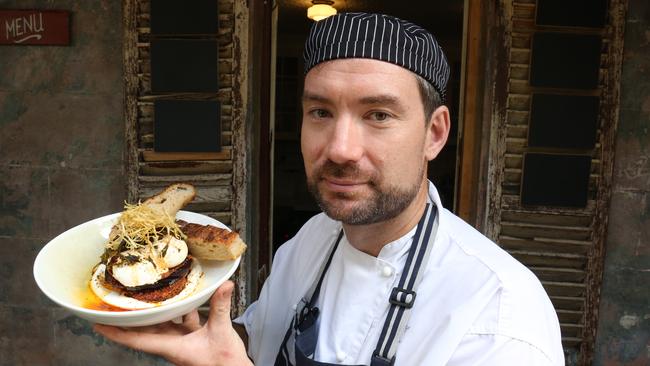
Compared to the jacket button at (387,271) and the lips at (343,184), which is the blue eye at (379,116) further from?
the jacket button at (387,271)

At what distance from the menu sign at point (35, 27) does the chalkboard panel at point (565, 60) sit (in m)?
3.74

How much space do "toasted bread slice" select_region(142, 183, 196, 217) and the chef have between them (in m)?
0.49

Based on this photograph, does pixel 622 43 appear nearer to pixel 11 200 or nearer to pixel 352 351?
pixel 352 351

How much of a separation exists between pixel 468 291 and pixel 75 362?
4.13 metres

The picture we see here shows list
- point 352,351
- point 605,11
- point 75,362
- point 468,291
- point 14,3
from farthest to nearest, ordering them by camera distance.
Answer: 1. point 75,362
2. point 14,3
3. point 605,11
4. point 352,351
5. point 468,291

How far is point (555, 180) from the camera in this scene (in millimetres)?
3865

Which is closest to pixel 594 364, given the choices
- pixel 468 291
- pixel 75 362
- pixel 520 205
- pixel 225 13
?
pixel 520 205

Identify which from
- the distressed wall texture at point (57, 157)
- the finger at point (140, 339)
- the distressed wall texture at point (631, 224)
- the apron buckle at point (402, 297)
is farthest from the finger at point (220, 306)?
the distressed wall texture at point (631, 224)

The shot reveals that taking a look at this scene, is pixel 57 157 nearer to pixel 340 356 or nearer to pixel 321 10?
pixel 340 356

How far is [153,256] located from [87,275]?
1.08 feet

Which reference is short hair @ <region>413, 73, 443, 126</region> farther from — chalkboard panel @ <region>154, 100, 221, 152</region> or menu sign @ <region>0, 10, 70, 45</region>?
menu sign @ <region>0, 10, 70, 45</region>

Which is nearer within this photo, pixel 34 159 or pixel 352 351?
pixel 352 351

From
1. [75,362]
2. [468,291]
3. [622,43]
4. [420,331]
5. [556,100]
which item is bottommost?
[75,362]

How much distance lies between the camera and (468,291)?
1542 millimetres
